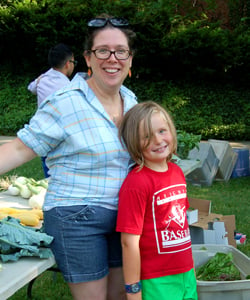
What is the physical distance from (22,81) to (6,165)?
12301 mm

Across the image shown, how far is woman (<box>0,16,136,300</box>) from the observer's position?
1894 millimetres

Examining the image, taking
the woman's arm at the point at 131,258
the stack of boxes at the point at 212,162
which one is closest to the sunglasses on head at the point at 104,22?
the woman's arm at the point at 131,258

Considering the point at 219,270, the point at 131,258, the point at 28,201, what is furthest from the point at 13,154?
the point at 219,270

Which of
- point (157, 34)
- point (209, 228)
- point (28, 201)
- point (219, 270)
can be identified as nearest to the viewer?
point (219, 270)

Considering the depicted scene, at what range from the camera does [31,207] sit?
9.89 feet

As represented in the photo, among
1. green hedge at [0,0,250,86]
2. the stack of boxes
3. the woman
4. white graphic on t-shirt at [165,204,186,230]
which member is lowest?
the stack of boxes

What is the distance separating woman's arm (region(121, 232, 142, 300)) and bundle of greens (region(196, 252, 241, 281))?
3.74 ft

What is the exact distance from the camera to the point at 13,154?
1.89m

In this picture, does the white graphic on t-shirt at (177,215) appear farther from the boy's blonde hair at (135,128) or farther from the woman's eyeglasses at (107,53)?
the woman's eyeglasses at (107,53)

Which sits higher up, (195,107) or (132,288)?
(195,107)

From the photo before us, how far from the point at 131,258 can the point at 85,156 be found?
1.61 ft

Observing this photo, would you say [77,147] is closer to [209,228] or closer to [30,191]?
[30,191]

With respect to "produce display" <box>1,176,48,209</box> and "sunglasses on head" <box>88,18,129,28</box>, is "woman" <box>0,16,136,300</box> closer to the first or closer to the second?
"sunglasses on head" <box>88,18,129,28</box>

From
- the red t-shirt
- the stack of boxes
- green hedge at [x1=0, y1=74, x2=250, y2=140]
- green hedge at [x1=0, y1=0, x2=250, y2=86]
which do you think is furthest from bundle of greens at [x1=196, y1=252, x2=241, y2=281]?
green hedge at [x1=0, y1=0, x2=250, y2=86]
